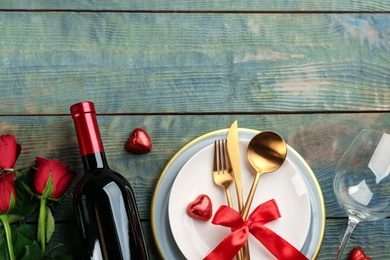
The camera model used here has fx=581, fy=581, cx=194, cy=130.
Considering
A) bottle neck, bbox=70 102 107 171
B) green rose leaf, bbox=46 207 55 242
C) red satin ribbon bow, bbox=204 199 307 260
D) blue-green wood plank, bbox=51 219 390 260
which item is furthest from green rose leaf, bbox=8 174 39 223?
blue-green wood plank, bbox=51 219 390 260

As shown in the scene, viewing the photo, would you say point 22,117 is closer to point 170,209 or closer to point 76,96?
point 76,96

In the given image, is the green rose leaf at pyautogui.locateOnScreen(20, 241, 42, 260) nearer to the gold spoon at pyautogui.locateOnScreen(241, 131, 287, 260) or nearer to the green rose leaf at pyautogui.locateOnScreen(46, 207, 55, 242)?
the green rose leaf at pyautogui.locateOnScreen(46, 207, 55, 242)

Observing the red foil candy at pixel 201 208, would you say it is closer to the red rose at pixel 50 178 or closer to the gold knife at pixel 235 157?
the gold knife at pixel 235 157

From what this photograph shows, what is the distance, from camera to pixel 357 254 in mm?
895

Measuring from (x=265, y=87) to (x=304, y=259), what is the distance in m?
0.28

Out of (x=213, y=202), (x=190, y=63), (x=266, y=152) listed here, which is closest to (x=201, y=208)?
(x=213, y=202)

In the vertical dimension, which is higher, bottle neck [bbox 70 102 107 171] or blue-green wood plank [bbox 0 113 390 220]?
bottle neck [bbox 70 102 107 171]

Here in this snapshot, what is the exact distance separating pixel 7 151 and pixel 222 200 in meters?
0.32

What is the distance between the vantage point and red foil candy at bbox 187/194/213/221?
0.86 m

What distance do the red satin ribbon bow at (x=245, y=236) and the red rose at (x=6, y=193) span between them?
287mm

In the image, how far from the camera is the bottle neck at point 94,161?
2.59ft

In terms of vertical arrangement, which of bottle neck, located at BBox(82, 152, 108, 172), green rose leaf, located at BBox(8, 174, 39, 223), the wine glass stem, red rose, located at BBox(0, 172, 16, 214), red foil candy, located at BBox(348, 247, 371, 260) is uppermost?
bottle neck, located at BBox(82, 152, 108, 172)

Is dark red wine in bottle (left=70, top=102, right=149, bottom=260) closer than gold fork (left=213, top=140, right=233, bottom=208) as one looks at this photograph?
Yes

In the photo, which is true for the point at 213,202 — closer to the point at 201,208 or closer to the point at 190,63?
the point at 201,208
